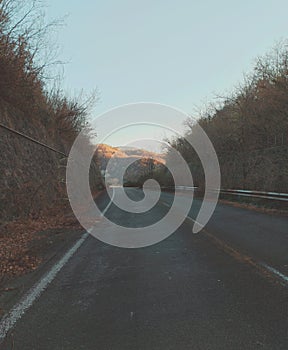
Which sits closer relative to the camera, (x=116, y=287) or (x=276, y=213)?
(x=116, y=287)

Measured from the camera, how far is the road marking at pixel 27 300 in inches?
144

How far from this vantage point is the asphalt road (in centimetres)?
326

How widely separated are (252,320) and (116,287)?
204 centimetres

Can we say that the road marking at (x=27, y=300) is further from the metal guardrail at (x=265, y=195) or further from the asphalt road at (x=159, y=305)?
the metal guardrail at (x=265, y=195)

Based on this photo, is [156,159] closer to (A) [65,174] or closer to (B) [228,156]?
(B) [228,156]

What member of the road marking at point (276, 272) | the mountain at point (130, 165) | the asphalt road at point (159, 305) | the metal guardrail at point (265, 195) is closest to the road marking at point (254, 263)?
the road marking at point (276, 272)

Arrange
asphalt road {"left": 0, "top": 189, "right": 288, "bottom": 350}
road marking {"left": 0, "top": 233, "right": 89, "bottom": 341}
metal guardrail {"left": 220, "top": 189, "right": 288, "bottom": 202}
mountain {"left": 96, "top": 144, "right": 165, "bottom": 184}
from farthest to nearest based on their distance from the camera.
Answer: mountain {"left": 96, "top": 144, "right": 165, "bottom": 184}, metal guardrail {"left": 220, "top": 189, "right": 288, "bottom": 202}, road marking {"left": 0, "top": 233, "right": 89, "bottom": 341}, asphalt road {"left": 0, "top": 189, "right": 288, "bottom": 350}

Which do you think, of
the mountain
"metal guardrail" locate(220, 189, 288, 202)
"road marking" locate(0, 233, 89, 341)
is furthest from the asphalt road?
the mountain

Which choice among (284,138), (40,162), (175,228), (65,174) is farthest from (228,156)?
(175,228)

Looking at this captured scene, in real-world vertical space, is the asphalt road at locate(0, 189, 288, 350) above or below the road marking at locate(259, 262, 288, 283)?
below

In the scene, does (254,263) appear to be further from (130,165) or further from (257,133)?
(130,165)

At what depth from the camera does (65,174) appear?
21719 millimetres

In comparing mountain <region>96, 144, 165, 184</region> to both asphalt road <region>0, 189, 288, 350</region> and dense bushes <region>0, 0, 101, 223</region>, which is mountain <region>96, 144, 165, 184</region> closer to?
dense bushes <region>0, 0, 101, 223</region>

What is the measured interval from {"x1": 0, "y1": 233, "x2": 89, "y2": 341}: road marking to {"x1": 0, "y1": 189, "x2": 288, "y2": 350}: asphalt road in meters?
0.08
